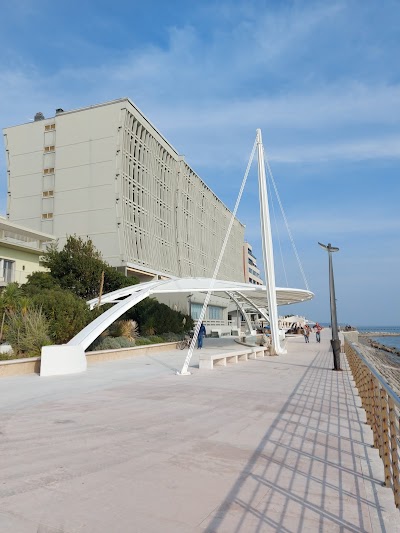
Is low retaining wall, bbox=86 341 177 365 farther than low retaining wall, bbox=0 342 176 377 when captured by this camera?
Yes

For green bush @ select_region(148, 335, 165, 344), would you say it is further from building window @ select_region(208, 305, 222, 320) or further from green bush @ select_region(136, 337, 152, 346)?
building window @ select_region(208, 305, 222, 320)

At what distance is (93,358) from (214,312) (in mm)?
38998

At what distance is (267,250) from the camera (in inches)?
910

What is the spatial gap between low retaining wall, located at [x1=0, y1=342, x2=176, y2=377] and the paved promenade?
3410mm

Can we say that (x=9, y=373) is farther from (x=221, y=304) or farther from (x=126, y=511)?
(x=221, y=304)

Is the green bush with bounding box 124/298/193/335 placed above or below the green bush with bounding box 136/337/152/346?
above

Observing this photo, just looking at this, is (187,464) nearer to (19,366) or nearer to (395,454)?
(395,454)

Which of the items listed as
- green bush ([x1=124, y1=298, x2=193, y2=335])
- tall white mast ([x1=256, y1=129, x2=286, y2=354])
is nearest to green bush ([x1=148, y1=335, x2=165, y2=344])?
green bush ([x1=124, y1=298, x2=193, y2=335])

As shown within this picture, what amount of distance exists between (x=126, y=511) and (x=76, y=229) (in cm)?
4112

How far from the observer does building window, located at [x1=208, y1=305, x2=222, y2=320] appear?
5241 centimetres

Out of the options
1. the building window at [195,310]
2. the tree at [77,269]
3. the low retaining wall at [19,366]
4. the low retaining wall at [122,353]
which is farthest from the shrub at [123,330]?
the building window at [195,310]

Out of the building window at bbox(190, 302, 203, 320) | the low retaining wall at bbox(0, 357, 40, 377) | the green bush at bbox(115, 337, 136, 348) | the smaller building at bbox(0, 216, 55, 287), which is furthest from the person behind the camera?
the building window at bbox(190, 302, 203, 320)

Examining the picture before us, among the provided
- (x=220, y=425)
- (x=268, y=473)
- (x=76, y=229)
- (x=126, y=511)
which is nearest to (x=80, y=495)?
(x=126, y=511)

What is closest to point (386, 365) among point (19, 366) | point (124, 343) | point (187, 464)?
point (124, 343)
